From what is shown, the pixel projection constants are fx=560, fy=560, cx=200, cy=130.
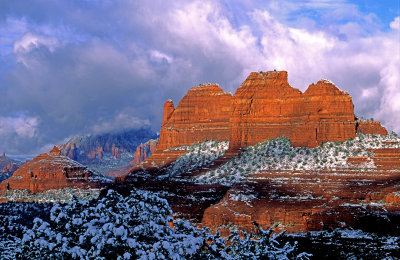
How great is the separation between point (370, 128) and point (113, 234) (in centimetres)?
8568

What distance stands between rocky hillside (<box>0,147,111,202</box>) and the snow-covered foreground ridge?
4898 cm

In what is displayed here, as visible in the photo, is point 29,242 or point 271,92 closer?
point 29,242

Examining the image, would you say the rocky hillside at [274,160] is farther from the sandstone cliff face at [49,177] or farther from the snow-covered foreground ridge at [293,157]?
the sandstone cliff face at [49,177]

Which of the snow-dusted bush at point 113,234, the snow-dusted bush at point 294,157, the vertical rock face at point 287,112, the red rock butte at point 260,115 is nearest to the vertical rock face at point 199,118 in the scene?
the red rock butte at point 260,115

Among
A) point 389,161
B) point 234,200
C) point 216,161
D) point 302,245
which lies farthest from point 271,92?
point 302,245

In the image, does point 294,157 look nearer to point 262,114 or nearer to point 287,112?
point 287,112

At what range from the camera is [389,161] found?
84250 millimetres

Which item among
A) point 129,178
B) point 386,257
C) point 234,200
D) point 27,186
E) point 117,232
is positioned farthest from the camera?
point 27,186

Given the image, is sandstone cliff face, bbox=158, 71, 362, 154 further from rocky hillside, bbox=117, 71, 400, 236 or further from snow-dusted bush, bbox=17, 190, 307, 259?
snow-dusted bush, bbox=17, 190, 307, 259

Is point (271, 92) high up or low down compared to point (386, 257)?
up

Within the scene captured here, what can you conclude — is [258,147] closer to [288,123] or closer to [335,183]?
[288,123]

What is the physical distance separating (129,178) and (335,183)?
51102 mm

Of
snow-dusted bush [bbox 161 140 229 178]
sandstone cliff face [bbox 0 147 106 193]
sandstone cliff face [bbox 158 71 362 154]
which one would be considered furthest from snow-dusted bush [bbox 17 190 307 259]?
sandstone cliff face [bbox 0 147 106 193]

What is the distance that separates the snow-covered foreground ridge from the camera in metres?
89.9
